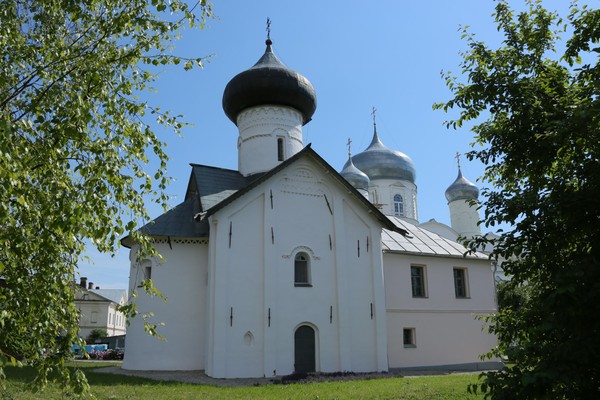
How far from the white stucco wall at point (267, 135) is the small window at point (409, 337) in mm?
7717

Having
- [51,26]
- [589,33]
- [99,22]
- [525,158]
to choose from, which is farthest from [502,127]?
[51,26]

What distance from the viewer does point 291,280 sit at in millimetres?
14750

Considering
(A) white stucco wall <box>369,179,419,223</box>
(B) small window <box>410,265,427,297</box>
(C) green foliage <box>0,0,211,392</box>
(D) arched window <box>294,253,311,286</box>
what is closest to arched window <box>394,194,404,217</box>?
(A) white stucco wall <box>369,179,419,223</box>

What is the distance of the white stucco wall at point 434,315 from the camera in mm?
17391

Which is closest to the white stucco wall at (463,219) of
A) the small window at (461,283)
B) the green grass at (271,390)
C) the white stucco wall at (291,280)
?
the small window at (461,283)

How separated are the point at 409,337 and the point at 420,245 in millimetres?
3586

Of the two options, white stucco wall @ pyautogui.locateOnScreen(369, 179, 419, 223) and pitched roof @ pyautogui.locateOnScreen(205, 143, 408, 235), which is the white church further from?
white stucco wall @ pyautogui.locateOnScreen(369, 179, 419, 223)

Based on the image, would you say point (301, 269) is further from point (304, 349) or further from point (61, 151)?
point (61, 151)

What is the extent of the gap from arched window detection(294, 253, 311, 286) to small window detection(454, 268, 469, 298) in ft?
23.3

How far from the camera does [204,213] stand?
46.4ft

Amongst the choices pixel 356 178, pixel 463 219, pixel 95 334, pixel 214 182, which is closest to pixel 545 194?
pixel 214 182

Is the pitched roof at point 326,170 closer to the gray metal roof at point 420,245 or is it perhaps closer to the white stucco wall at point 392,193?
the gray metal roof at point 420,245

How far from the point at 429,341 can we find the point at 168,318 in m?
9.27

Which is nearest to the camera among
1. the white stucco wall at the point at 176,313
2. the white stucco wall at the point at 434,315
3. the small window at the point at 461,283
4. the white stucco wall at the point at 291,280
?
the white stucco wall at the point at 291,280
